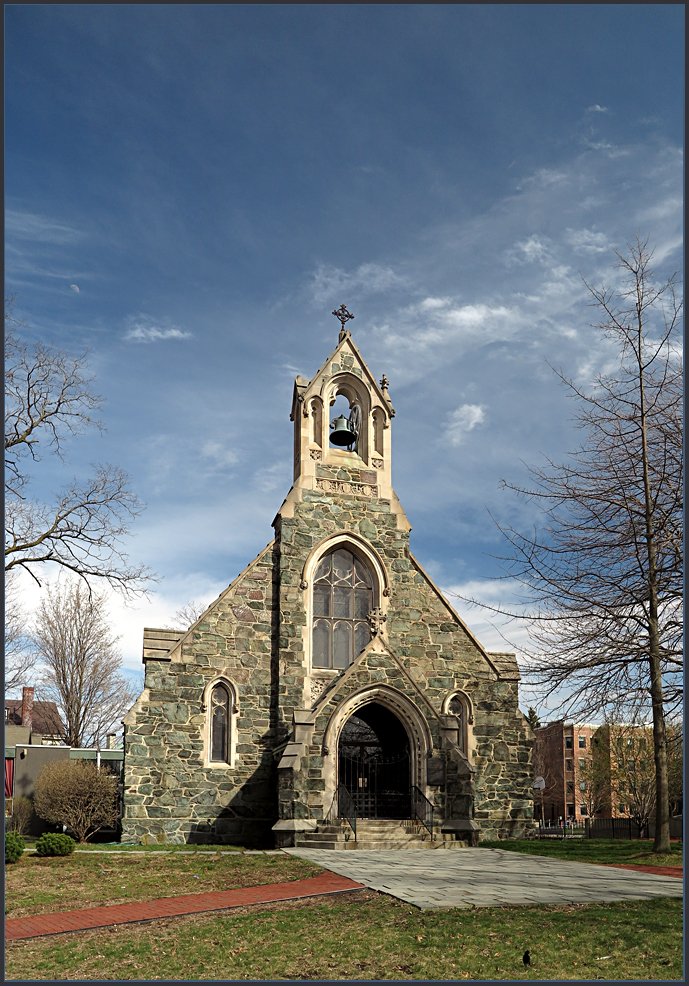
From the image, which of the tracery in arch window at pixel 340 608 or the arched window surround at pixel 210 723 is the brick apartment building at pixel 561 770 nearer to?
the tracery in arch window at pixel 340 608

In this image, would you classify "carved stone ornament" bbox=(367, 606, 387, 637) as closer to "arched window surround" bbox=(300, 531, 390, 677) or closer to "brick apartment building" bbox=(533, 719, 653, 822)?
"arched window surround" bbox=(300, 531, 390, 677)

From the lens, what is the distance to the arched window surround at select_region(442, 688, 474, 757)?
72.3 ft

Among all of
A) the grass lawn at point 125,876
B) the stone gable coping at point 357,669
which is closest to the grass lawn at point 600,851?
the stone gable coping at point 357,669

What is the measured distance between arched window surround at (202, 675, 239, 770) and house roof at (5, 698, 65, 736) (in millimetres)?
28076

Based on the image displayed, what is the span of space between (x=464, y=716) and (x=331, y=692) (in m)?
4.89

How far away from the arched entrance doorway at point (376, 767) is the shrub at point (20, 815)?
10188 mm

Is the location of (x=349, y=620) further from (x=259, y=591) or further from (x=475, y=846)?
(x=475, y=846)

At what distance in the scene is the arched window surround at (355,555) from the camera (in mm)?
21656

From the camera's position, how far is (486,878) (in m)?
12.7

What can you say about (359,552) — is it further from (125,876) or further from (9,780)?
(9,780)

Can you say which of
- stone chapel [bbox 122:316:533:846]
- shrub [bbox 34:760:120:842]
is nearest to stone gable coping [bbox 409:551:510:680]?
stone chapel [bbox 122:316:533:846]

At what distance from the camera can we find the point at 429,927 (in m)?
8.90

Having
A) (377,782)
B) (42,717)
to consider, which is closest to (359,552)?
(377,782)

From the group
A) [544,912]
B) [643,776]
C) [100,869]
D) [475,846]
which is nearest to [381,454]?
[475,846]
